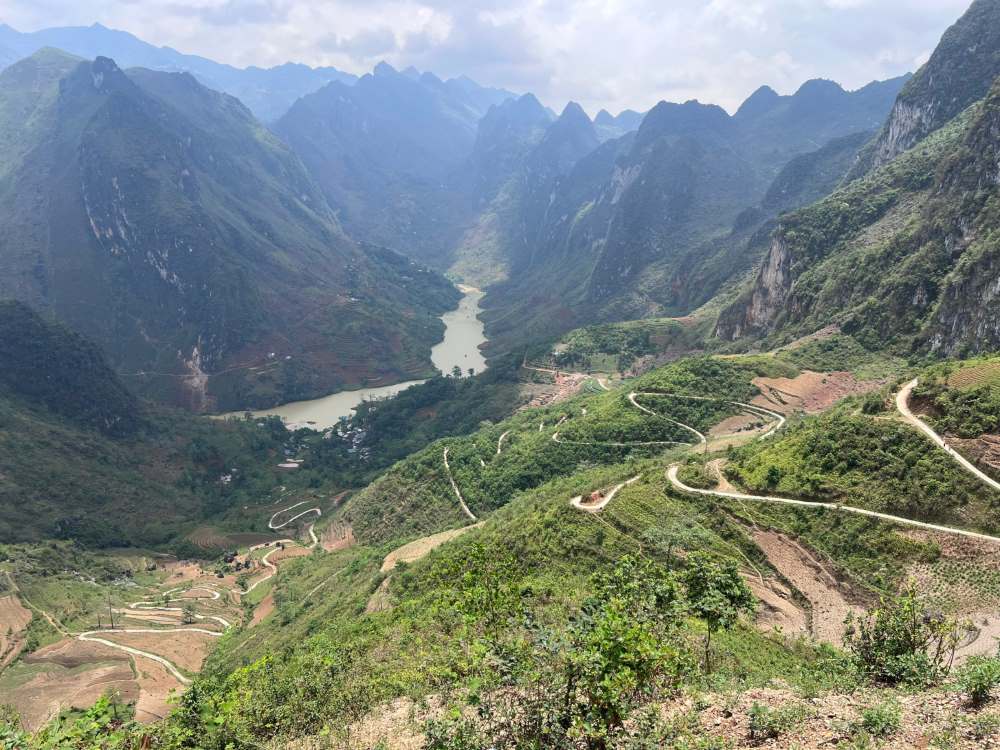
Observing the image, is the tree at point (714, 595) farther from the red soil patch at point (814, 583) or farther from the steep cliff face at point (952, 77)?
the steep cliff face at point (952, 77)

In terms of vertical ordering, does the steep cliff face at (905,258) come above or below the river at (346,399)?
above

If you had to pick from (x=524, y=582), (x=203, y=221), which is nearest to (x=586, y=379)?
(x=524, y=582)

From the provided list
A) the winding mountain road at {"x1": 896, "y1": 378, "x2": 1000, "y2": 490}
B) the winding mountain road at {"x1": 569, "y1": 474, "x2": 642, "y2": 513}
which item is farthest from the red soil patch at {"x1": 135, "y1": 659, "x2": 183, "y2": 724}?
the winding mountain road at {"x1": 896, "y1": 378, "x2": 1000, "y2": 490}

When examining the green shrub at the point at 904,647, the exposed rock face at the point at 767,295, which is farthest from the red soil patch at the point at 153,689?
the exposed rock face at the point at 767,295

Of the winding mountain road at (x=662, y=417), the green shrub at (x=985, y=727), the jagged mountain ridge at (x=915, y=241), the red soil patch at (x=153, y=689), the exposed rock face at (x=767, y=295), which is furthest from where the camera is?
the exposed rock face at (x=767, y=295)

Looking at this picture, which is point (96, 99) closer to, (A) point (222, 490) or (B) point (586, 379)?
(A) point (222, 490)

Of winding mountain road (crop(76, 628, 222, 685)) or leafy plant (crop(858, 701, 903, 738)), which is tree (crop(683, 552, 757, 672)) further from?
winding mountain road (crop(76, 628, 222, 685))
